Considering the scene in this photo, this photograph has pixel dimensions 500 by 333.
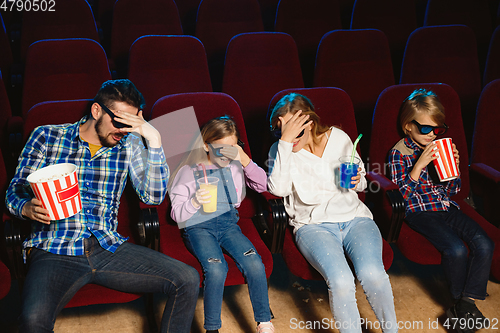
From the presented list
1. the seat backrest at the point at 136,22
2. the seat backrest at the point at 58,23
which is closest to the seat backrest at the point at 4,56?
the seat backrest at the point at 58,23

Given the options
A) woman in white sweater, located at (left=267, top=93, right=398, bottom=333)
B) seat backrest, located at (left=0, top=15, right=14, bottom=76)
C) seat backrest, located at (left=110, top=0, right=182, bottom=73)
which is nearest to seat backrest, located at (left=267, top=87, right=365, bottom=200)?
woman in white sweater, located at (left=267, top=93, right=398, bottom=333)

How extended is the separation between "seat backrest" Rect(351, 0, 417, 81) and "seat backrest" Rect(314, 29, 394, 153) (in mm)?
627

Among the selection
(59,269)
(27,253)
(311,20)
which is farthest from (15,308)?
(311,20)

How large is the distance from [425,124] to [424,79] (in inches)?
37.5

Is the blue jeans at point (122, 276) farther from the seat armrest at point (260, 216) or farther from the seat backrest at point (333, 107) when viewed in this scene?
the seat backrest at point (333, 107)

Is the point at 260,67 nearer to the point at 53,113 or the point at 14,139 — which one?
the point at 53,113

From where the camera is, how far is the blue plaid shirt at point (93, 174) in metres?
1.37

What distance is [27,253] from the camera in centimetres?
135

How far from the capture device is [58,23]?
2.70 meters

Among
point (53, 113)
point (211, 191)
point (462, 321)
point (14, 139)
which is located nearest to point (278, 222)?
point (211, 191)

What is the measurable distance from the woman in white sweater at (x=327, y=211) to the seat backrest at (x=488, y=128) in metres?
0.67

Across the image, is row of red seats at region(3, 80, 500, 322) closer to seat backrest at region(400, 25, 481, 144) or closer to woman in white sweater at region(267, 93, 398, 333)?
woman in white sweater at region(267, 93, 398, 333)

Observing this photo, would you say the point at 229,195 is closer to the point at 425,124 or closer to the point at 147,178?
the point at 147,178

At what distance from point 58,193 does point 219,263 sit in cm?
52
